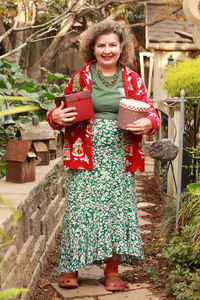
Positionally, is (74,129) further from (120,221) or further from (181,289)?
(181,289)

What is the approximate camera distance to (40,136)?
13.0 feet

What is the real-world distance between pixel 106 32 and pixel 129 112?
546 millimetres

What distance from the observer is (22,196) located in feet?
9.85

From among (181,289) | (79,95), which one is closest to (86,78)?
(79,95)

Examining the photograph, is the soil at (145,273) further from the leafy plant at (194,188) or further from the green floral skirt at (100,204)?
the leafy plant at (194,188)

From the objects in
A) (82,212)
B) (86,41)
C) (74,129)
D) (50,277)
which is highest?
(86,41)

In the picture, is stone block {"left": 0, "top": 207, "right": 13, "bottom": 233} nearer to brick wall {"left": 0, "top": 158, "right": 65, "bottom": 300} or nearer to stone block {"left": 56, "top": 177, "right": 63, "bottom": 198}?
brick wall {"left": 0, "top": 158, "right": 65, "bottom": 300}

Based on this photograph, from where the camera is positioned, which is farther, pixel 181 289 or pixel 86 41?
pixel 86 41

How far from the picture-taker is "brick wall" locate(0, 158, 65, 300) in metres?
2.55

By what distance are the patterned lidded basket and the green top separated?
11cm

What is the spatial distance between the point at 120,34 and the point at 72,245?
1340 millimetres

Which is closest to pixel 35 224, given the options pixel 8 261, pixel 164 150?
pixel 8 261

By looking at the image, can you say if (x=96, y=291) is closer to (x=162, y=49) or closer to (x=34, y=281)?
(x=34, y=281)

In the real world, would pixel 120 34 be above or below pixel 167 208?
above
